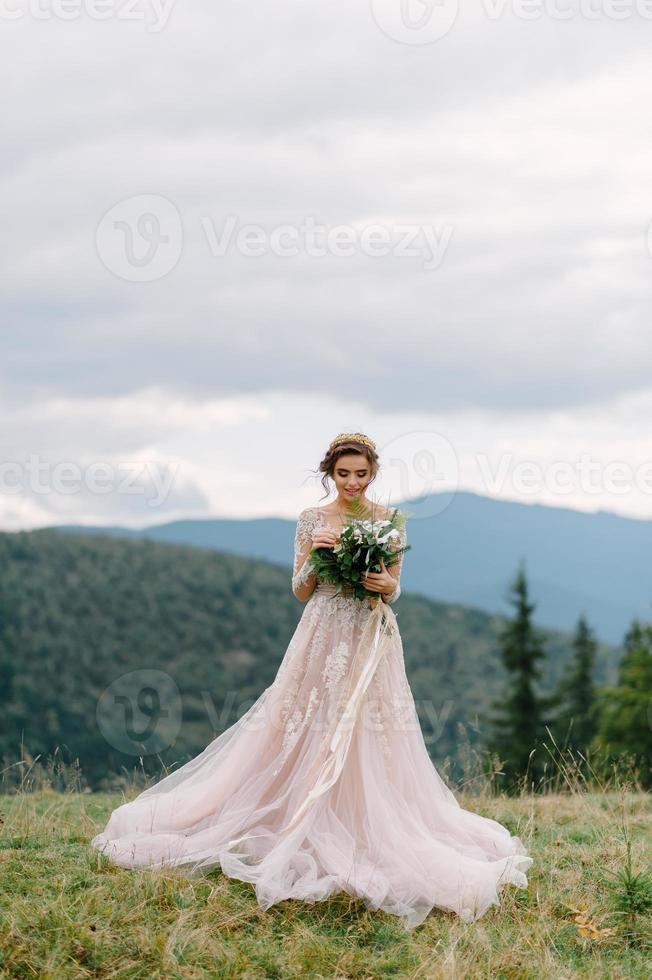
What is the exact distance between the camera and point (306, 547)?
23.6ft

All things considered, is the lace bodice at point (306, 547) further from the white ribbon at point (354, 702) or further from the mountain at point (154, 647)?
the mountain at point (154, 647)

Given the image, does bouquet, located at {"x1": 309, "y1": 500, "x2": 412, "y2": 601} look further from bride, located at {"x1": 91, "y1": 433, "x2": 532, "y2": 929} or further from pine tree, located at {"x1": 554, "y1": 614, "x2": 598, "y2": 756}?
pine tree, located at {"x1": 554, "y1": 614, "x2": 598, "y2": 756}

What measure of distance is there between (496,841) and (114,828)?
2.53 m

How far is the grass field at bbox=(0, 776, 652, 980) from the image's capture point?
17.5 feet

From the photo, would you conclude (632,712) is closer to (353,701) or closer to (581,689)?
(581,689)

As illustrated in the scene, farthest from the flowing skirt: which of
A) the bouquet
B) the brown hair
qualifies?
Answer: the brown hair

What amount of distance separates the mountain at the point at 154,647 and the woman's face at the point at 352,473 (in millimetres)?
34619

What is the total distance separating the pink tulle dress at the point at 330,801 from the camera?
6.22m

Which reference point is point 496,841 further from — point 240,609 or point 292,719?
point 240,609

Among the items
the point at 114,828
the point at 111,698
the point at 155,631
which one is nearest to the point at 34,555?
the point at 155,631

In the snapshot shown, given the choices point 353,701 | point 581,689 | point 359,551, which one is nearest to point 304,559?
point 359,551

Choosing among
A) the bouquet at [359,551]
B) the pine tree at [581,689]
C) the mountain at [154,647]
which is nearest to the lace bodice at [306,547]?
the bouquet at [359,551]

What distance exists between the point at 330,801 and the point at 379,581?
4.68ft

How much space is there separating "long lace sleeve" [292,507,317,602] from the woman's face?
0.31 m
